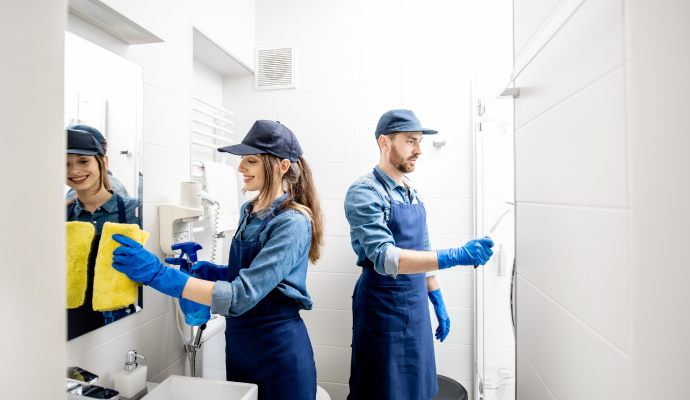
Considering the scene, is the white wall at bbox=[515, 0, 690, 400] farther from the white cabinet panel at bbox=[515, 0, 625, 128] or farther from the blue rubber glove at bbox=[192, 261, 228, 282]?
the blue rubber glove at bbox=[192, 261, 228, 282]

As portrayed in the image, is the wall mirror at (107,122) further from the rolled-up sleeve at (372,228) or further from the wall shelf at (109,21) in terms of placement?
the rolled-up sleeve at (372,228)

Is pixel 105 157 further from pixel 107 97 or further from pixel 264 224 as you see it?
pixel 264 224

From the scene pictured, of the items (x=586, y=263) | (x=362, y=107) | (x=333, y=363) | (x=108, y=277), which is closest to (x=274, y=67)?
(x=362, y=107)

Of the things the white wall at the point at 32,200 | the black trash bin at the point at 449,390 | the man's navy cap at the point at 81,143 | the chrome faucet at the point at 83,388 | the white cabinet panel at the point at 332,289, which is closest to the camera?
the white wall at the point at 32,200

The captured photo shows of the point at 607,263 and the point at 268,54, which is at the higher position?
the point at 268,54

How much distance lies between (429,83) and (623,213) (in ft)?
5.39

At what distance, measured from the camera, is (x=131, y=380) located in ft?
3.59

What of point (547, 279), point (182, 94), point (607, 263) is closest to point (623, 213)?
point (607, 263)

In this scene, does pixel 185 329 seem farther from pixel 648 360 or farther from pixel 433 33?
pixel 433 33

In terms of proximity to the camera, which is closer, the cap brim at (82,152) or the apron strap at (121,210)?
the cap brim at (82,152)

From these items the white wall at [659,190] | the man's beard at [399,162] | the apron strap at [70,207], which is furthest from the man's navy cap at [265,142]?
the white wall at [659,190]

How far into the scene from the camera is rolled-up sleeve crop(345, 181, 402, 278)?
127 centimetres

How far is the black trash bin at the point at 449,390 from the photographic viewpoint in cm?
161

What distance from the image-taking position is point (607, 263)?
0.47 meters
